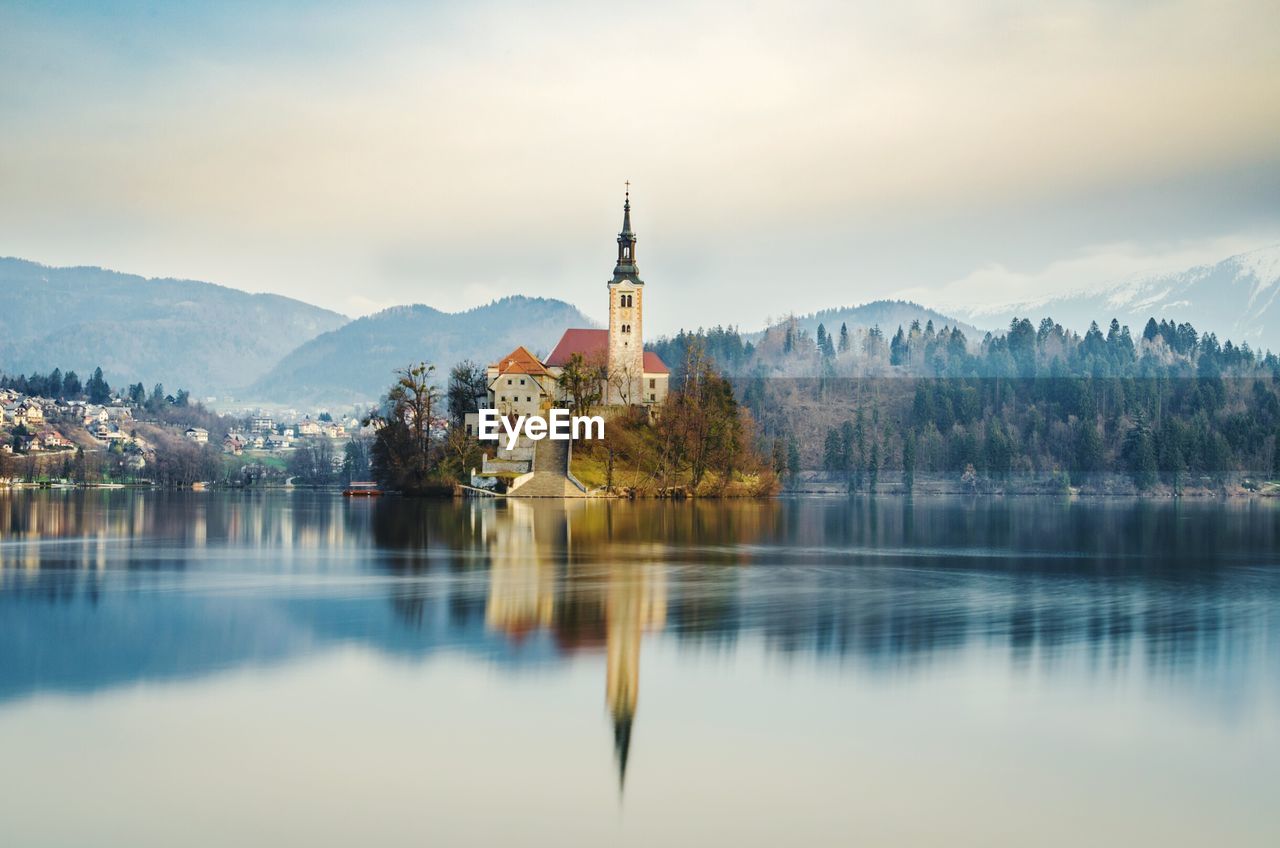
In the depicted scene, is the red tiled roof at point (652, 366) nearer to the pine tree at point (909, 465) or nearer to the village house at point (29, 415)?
the pine tree at point (909, 465)

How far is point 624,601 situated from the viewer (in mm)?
28781

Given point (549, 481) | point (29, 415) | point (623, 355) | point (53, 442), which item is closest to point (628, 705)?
point (549, 481)

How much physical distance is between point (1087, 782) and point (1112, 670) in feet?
23.0

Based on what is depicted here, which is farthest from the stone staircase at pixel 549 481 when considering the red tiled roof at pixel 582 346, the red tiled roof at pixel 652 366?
the red tiled roof at pixel 652 366

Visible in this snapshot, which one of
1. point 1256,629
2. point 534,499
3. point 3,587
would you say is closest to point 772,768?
point 1256,629

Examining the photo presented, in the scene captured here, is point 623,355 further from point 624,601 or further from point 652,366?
point 624,601

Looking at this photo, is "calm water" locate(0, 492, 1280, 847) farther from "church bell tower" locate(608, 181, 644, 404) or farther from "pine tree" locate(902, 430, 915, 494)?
"pine tree" locate(902, 430, 915, 494)

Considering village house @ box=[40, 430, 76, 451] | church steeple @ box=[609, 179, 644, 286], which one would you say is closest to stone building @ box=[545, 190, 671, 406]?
church steeple @ box=[609, 179, 644, 286]

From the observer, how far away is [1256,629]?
25.6 meters

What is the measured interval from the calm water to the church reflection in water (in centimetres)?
14

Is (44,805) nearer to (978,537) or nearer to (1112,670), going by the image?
(1112,670)

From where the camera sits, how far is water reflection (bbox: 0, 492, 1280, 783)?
2127cm

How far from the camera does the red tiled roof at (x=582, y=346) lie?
349 ft

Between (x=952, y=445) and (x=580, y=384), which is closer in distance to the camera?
(x=580, y=384)
